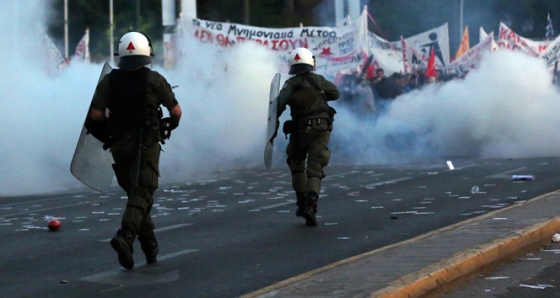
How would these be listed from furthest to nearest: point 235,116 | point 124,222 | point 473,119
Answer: point 473,119, point 235,116, point 124,222

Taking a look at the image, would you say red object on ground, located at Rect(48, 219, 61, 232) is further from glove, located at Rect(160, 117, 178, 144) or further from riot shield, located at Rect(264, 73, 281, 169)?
glove, located at Rect(160, 117, 178, 144)

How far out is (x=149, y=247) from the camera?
892cm

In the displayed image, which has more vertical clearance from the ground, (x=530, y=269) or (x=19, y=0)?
(x=19, y=0)

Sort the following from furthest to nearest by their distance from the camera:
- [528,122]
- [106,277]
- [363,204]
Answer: [528,122] → [363,204] → [106,277]

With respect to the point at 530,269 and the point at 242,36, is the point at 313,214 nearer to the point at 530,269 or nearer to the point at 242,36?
the point at 530,269

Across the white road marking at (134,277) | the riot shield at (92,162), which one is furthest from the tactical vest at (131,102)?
A: the white road marking at (134,277)

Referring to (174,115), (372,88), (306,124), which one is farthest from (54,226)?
(372,88)

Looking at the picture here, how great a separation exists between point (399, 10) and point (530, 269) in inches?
1324

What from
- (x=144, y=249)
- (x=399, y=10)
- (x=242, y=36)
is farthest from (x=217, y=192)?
(x=399, y=10)

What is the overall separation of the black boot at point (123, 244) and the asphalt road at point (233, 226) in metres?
0.15

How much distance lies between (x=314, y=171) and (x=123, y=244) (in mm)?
3393

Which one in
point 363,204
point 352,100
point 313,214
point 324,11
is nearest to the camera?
point 313,214

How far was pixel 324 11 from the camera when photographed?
46.6 meters

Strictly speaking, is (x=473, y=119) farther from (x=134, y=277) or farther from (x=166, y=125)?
(x=134, y=277)
